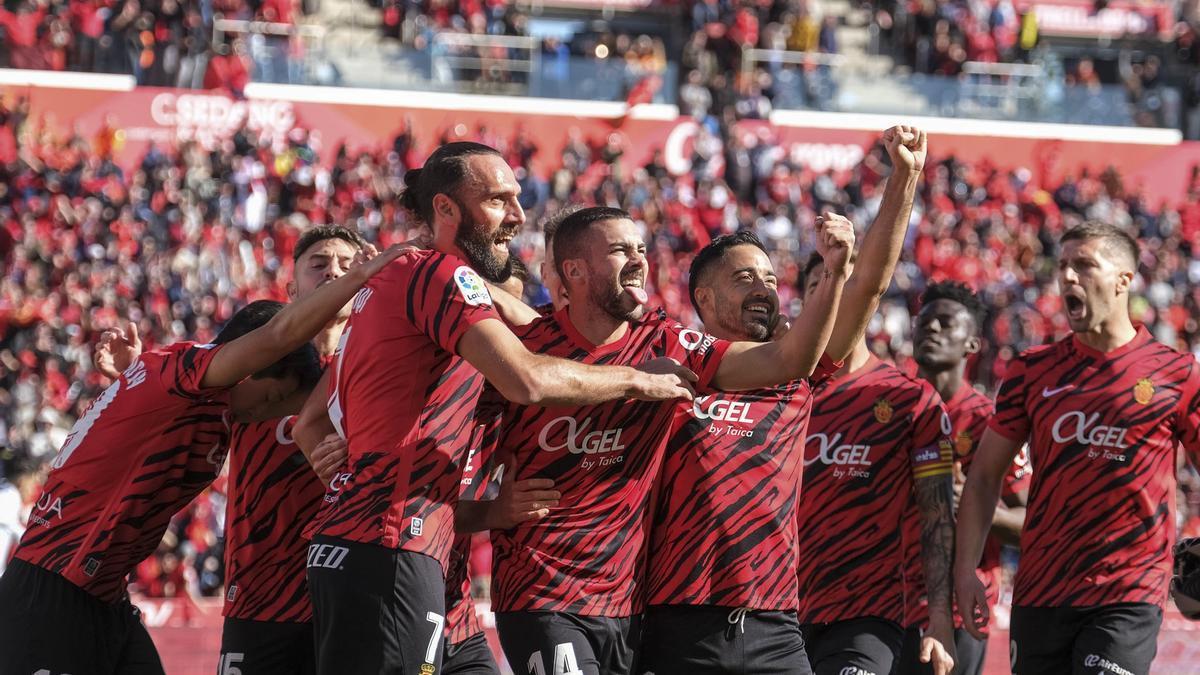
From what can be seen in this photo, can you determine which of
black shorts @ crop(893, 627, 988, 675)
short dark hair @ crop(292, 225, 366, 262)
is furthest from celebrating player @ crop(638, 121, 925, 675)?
short dark hair @ crop(292, 225, 366, 262)

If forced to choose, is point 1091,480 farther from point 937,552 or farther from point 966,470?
point 966,470

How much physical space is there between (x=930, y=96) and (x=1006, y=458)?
2250cm

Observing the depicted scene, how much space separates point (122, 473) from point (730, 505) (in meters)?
2.44

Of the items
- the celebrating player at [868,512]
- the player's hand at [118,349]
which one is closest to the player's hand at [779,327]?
the celebrating player at [868,512]

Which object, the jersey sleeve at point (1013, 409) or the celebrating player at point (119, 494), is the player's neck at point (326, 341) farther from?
the jersey sleeve at point (1013, 409)

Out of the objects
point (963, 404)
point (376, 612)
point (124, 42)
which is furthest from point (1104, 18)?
point (376, 612)

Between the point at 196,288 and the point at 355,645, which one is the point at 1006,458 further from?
the point at 196,288

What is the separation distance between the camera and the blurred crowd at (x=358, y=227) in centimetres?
1898

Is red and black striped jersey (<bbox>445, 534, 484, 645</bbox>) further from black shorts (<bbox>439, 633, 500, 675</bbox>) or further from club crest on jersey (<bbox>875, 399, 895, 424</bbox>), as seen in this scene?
club crest on jersey (<bbox>875, 399, 895, 424</bbox>)

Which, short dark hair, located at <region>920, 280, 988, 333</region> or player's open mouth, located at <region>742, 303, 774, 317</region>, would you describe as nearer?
player's open mouth, located at <region>742, 303, 774, 317</region>

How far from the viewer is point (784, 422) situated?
625 centimetres

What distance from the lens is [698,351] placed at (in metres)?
5.80

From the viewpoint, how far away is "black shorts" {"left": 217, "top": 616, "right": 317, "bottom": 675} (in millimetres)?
6406

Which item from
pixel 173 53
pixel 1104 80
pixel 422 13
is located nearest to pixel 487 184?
pixel 173 53
